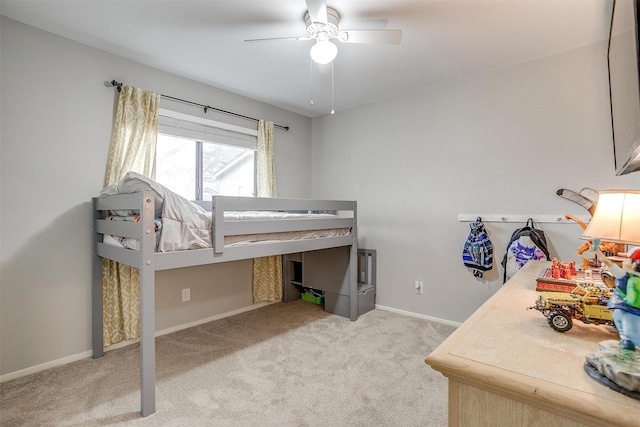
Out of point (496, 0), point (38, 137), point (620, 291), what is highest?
point (496, 0)

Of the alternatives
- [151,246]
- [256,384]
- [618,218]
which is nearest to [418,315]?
[256,384]

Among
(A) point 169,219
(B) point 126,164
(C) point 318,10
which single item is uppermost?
(C) point 318,10

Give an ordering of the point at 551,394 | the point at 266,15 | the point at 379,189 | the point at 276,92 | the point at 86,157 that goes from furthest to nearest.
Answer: the point at 379,189 → the point at 276,92 → the point at 86,157 → the point at 266,15 → the point at 551,394

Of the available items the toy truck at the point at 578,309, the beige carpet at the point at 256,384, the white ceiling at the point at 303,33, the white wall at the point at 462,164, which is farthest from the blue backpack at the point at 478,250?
the toy truck at the point at 578,309

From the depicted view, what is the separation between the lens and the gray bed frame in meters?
1.67

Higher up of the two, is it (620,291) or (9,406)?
(620,291)

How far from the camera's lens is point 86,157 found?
2260mm

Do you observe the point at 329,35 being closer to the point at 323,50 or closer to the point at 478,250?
the point at 323,50

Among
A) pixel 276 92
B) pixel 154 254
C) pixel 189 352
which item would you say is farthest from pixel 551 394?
pixel 276 92

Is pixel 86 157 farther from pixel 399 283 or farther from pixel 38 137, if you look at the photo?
pixel 399 283

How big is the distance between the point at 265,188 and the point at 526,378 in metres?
3.03

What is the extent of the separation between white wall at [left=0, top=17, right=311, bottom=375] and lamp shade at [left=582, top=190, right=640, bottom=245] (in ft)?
9.75

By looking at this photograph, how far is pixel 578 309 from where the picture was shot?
0.85 meters

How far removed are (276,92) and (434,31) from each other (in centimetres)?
162
